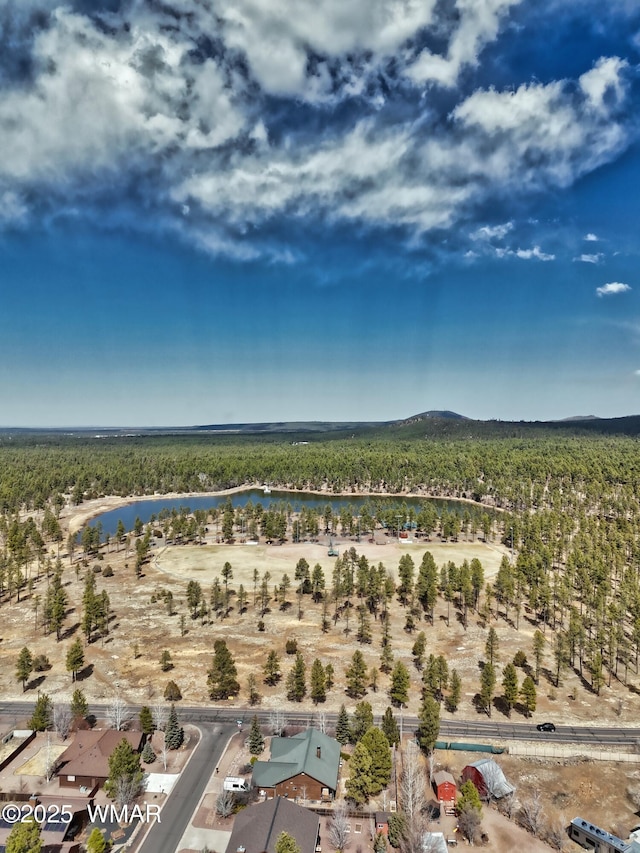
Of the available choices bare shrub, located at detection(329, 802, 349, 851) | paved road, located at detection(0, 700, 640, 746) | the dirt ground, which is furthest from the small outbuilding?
bare shrub, located at detection(329, 802, 349, 851)

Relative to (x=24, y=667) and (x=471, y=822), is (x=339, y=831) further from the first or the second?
(x=24, y=667)

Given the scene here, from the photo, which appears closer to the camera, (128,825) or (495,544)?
(128,825)

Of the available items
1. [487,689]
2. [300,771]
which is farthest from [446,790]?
[487,689]

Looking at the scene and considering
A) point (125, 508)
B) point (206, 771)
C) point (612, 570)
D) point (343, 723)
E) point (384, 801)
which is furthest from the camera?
point (125, 508)

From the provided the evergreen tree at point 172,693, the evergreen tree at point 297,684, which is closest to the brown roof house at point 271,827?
the evergreen tree at point 297,684

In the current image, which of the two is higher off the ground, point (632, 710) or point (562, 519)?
point (562, 519)

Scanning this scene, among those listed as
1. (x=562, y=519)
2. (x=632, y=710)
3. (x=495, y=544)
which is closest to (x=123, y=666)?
(x=632, y=710)

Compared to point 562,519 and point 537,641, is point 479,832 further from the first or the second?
point 562,519

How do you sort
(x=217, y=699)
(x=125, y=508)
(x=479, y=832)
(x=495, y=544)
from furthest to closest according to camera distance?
(x=125, y=508) → (x=495, y=544) → (x=217, y=699) → (x=479, y=832)
